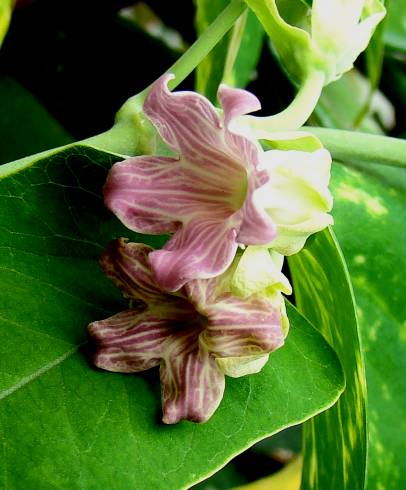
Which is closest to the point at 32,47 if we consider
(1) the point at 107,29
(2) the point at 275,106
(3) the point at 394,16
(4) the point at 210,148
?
(1) the point at 107,29

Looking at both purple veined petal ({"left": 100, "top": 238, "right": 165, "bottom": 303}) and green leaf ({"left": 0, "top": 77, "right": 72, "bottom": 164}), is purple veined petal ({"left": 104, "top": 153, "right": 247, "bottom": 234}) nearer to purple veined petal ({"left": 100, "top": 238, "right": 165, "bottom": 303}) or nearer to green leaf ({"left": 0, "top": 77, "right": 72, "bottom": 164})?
purple veined petal ({"left": 100, "top": 238, "right": 165, "bottom": 303})

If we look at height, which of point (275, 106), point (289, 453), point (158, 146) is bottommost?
point (289, 453)

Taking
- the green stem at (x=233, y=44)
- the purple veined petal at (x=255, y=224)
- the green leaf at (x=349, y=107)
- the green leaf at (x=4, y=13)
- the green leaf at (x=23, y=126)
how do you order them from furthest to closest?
1. the green leaf at (x=349, y=107)
2. the green leaf at (x=23, y=126)
3. the green stem at (x=233, y=44)
4. the green leaf at (x=4, y=13)
5. the purple veined petal at (x=255, y=224)

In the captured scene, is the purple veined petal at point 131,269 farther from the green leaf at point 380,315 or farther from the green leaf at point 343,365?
the green leaf at point 380,315

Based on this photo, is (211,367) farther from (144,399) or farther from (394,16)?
(394,16)

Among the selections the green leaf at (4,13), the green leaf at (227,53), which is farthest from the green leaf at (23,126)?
the green leaf at (4,13)

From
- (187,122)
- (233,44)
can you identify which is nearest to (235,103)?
(187,122)
